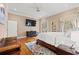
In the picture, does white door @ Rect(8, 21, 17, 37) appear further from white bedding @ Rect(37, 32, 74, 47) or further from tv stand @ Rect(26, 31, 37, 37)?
white bedding @ Rect(37, 32, 74, 47)

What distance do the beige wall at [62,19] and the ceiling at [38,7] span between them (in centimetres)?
8

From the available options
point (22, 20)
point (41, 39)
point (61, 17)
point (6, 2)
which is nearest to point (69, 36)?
point (61, 17)

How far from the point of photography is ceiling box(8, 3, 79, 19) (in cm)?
208

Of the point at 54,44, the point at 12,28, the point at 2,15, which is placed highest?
the point at 2,15

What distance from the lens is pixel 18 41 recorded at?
209 cm

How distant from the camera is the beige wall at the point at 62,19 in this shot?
2066 millimetres

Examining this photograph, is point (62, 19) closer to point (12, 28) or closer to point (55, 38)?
point (55, 38)

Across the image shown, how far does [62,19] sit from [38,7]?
0.53 metres

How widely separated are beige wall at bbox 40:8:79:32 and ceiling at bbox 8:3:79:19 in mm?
81

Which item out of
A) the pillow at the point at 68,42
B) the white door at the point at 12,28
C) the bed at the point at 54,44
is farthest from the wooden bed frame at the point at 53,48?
the white door at the point at 12,28

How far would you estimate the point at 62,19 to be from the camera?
6.98ft

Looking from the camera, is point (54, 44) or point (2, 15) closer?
point (2, 15)

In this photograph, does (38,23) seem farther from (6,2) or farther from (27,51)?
A: (6,2)

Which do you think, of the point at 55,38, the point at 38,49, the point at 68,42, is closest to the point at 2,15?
the point at 38,49
